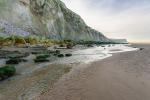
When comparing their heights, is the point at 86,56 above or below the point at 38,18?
below

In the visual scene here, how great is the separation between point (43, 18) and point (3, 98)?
120 m

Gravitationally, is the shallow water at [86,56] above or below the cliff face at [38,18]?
below

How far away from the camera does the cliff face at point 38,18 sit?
97938mm

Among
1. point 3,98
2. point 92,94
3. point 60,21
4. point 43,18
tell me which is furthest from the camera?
point 60,21

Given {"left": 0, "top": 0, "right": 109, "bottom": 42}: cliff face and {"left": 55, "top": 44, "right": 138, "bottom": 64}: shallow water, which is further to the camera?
{"left": 0, "top": 0, "right": 109, "bottom": 42}: cliff face

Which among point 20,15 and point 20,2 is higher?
point 20,2

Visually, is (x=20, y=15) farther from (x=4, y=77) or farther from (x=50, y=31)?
(x=4, y=77)

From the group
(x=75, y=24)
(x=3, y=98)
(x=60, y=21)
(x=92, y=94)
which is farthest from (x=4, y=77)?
(x=75, y=24)

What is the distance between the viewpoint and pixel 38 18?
124812 mm

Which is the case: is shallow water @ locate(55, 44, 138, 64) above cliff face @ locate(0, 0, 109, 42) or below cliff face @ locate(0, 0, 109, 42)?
below

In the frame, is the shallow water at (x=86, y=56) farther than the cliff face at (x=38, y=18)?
No

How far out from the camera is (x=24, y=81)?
16078mm

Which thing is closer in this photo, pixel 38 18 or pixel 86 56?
pixel 86 56

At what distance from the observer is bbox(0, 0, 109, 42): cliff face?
9794cm
